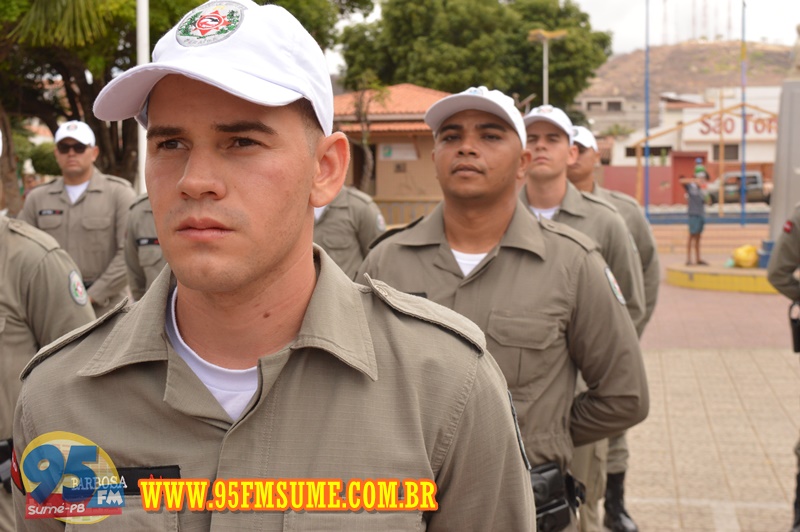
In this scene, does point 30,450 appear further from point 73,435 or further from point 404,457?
point 404,457

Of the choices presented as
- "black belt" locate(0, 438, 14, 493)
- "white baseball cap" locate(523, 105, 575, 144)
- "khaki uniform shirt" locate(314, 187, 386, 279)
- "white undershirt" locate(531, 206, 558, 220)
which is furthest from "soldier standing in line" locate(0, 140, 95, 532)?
"khaki uniform shirt" locate(314, 187, 386, 279)

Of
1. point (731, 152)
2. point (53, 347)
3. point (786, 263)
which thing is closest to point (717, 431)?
point (786, 263)

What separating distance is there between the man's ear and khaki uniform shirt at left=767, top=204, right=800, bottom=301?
4814mm

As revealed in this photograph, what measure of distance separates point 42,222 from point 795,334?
567 cm

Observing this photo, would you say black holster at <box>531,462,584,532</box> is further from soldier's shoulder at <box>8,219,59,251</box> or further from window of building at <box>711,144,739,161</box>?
window of building at <box>711,144,739,161</box>

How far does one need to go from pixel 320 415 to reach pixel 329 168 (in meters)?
0.51

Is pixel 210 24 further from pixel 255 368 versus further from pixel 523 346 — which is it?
pixel 523 346

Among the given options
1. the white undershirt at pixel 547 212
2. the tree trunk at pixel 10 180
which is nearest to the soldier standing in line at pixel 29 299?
the white undershirt at pixel 547 212

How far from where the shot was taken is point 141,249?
7.02 m

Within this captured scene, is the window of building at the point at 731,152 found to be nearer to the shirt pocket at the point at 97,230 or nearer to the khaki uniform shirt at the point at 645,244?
the khaki uniform shirt at the point at 645,244

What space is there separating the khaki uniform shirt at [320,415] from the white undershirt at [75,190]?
6.42m

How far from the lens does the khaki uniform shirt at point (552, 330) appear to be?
3.74 metres

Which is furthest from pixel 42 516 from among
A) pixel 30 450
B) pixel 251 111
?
pixel 251 111

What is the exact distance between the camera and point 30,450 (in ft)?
6.44
